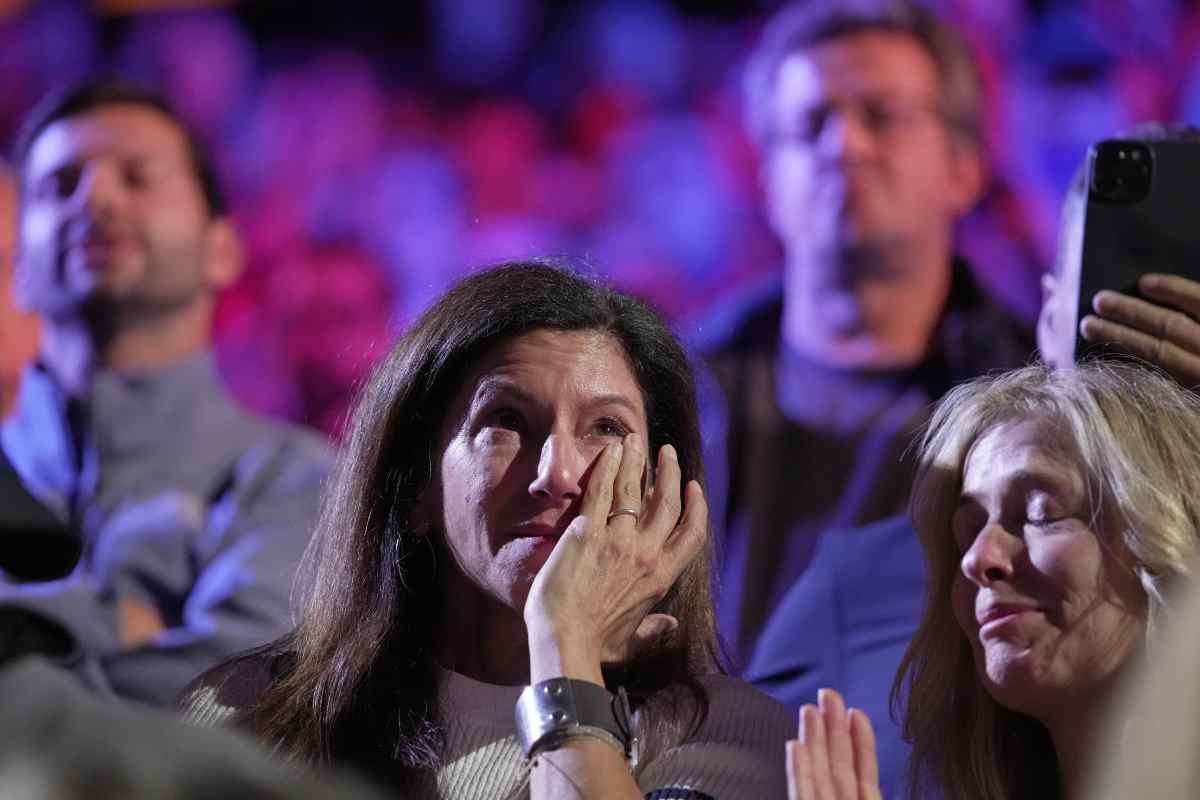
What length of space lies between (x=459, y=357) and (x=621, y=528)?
0.28 metres

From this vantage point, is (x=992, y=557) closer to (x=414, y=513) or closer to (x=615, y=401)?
(x=615, y=401)

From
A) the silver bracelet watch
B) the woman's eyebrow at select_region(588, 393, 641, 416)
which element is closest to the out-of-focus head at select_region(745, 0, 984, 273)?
the woman's eyebrow at select_region(588, 393, 641, 416)

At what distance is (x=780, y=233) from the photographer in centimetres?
301

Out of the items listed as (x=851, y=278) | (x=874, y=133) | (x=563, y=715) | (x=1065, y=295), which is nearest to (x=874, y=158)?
(x=874, y=133)

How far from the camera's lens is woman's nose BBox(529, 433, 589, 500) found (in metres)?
1.60

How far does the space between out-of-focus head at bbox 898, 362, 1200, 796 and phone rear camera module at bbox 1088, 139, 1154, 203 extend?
241mm

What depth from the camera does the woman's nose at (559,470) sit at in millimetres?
1597

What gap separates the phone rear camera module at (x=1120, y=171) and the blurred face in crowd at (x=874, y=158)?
3.56 feet

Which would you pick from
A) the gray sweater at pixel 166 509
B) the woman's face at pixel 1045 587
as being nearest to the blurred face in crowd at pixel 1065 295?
the woman's face at pixel 1045 587

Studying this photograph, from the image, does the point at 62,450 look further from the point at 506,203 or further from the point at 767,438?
the point at 767,438

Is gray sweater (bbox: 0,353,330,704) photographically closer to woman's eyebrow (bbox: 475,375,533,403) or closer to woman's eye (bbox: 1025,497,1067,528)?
woman's eyebrow (bbox: 475,375,533,403)

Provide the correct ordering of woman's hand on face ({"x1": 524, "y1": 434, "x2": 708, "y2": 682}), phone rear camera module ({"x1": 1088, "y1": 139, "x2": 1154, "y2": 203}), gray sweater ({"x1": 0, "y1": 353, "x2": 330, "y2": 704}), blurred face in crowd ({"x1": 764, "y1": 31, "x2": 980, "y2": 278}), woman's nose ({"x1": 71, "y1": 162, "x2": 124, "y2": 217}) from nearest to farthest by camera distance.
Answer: woman's hand on face ({"x1": 524, "y1": 434, "x2": 708, "y2": 682})
phone rear camera module ({"x1": 1088, "y1": 139, "x2": 1154, "y2": 203})
gray sweater ({"x1": 0, "y1": 353, "x2": 330, "y2": 704})
blurred face in crowd ({"x1": 764, "y1": 31, "x2": 980, "y2": 278})
woman's nose ({"x1": 71, "y1": 162, "x2": 124, "y2": 217})

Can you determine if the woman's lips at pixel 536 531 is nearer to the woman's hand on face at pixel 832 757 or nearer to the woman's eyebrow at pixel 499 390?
the woman's eyebrow at pixel 499 390

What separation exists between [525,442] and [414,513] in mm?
168
